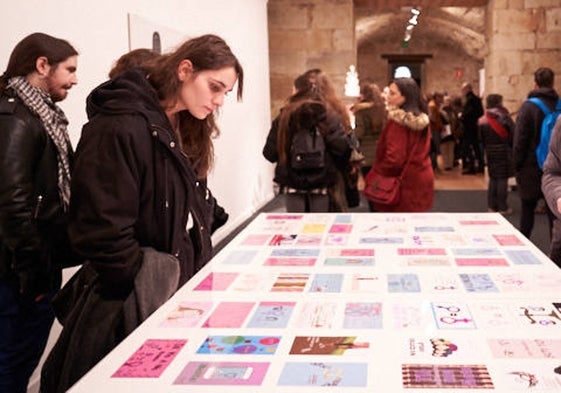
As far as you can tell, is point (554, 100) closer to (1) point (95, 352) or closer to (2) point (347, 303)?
(2) point (347, 303)

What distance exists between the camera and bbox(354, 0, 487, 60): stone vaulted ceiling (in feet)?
49.7

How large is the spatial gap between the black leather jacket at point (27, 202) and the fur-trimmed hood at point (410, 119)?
94.3 inches

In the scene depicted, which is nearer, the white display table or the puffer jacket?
the white display table

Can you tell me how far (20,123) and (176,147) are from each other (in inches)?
22.4

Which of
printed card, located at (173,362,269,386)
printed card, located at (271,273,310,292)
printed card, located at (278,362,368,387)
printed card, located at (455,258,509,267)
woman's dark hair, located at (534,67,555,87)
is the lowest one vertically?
printed card, located at (173,362,269,386)

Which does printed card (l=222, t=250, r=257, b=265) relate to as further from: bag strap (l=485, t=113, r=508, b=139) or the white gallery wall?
bag strap (l=485, t=113, r=508, b=139)

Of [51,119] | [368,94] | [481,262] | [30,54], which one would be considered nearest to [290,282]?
[481,262]

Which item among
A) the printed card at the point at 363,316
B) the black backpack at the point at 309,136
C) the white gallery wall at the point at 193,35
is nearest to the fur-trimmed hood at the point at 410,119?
the black backpack at the point at 309,136

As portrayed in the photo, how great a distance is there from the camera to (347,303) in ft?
5.52

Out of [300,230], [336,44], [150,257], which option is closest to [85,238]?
[150,257]

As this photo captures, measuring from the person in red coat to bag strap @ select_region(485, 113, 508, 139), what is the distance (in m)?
2.57

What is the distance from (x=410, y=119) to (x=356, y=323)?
2.73 m

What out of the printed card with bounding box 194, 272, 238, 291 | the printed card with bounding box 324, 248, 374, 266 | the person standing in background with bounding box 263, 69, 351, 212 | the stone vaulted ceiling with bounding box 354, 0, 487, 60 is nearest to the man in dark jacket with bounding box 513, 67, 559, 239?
the person standing in background with bounding box 263, 69, 351, 212

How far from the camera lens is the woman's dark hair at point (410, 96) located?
4.13m
